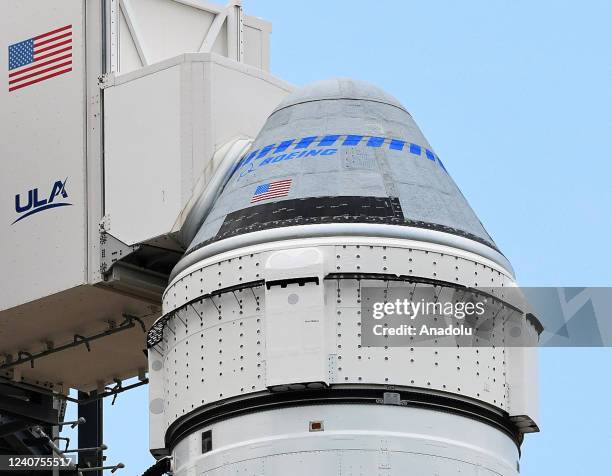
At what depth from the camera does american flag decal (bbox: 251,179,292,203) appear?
3042cm

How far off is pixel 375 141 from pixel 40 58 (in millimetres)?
8870

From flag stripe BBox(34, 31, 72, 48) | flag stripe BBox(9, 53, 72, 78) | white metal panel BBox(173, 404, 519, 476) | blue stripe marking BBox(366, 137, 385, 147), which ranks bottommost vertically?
white metal panel BBox(173, 404, 519, 476)

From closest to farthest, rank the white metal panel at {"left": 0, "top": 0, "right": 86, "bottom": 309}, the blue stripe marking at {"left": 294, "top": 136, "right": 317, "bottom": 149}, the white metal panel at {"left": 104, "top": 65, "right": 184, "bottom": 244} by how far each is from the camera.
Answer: the blue stripe marking at {"left": 294, "top": 136, "right": 317, "bottom": 149}, the white metal panel at {"left": 104, "top": 65, "right": 184, "bottom": 244}, the white metal panel at {"left": 0, "top": 0, "right": 86, "bottom": 309}

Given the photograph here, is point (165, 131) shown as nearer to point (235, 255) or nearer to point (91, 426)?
point (235, 255)

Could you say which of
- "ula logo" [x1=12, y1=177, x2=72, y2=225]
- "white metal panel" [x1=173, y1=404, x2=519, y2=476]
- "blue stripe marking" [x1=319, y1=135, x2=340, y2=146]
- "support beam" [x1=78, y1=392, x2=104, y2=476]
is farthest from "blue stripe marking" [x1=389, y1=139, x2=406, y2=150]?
"support beam" [x1=78, y1=392, x2=104, y2=476]

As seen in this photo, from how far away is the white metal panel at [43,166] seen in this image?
35.3 metres

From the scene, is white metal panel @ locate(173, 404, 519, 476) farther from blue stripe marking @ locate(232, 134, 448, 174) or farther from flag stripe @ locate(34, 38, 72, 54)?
flag stripe @ locate(34, 38, 72, 54)

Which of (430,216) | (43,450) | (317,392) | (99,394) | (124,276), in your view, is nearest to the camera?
(317,392)

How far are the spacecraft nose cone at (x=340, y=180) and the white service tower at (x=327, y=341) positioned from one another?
4 centimetres

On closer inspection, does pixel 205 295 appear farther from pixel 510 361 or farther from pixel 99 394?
pixel 99 394

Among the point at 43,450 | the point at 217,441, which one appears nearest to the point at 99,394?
the point at 43,450

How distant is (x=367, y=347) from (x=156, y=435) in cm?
464

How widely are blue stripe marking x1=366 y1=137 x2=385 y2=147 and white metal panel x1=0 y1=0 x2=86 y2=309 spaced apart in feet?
21.8

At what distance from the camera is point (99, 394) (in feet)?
132
